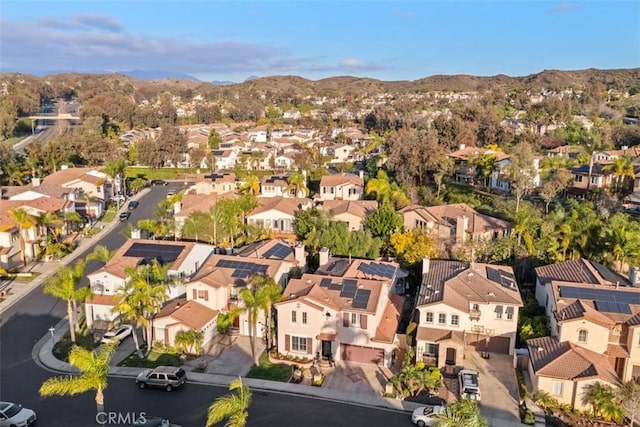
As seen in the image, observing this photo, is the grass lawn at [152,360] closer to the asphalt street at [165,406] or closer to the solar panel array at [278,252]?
Answer: the asphalt street at [165,406]

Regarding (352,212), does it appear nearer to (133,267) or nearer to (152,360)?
(133,267)

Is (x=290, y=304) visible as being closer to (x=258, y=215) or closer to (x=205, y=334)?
(x=205, y=334)

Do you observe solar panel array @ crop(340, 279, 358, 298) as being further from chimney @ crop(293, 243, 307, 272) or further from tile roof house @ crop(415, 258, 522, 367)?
chimney @ crop(293, 243, 307, 272)

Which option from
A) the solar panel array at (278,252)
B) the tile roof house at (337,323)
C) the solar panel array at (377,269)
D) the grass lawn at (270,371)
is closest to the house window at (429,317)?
the tile roof house at (337,323)

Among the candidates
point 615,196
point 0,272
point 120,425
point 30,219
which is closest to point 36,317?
point 0,272

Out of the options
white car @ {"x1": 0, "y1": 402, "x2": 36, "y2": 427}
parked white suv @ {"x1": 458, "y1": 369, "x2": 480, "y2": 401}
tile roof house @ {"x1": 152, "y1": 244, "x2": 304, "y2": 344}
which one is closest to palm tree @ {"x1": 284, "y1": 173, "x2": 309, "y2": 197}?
tile roof house @ {"x1": 152, "y1": 244, "x2": 304, "y2": 344}
